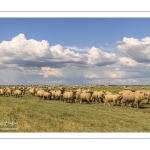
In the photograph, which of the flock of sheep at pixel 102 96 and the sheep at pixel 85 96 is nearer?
the flock of sheep at pixel 102 96

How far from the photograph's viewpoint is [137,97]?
3475 centimetres

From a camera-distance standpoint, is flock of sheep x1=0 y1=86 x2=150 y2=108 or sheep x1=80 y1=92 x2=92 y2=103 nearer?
flock of sheep x1=0 y1=86 x2=150 y2=108

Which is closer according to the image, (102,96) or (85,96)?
(85,96)

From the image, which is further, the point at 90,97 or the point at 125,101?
the point at 90,97
